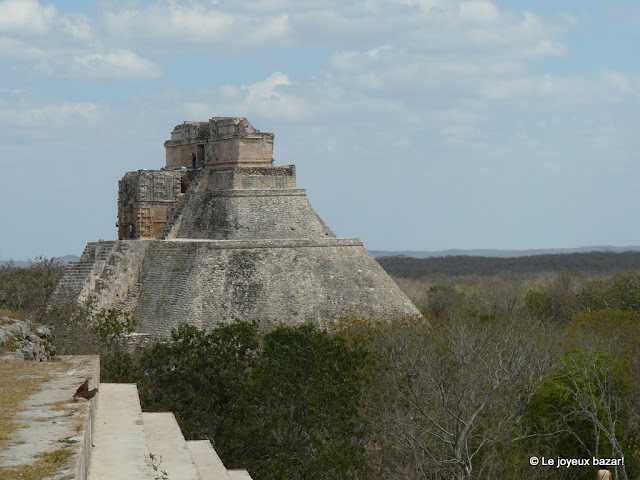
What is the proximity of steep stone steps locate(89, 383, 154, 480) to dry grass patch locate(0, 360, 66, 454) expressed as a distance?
789 millimetres

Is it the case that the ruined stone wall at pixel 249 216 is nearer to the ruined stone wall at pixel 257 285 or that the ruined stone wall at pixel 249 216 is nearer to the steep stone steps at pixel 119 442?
the ruined stone wall at pixel 257 285

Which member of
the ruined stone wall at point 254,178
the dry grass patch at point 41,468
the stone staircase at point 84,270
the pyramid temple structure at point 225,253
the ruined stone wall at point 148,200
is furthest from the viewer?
the ruined stone wall at point 148,200

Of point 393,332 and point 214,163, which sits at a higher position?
point 214,163

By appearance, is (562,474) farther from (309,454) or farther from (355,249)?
(355,249)

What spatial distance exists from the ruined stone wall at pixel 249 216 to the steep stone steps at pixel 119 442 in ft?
61.7

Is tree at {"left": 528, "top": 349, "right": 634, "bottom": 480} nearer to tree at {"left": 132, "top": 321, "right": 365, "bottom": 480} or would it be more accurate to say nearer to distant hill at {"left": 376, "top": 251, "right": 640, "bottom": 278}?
tree at {"left": 132, "top": 321, "right": 365, "bottom": 480}

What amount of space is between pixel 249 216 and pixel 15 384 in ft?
70.4

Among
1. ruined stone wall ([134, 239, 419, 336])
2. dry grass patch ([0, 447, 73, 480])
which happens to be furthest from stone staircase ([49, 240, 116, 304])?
dry grass patch ([0, 447, 73, 480])

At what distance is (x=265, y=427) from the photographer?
19.7m

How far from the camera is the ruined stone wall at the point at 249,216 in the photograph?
32.4m

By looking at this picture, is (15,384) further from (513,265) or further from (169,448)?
(513,265)

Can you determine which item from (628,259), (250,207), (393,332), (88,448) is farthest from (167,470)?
(628,259)

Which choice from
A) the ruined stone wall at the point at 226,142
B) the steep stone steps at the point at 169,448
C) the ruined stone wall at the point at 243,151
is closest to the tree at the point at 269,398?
the steep stone steps at the point at 169,448

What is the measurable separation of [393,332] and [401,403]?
5.49 m
